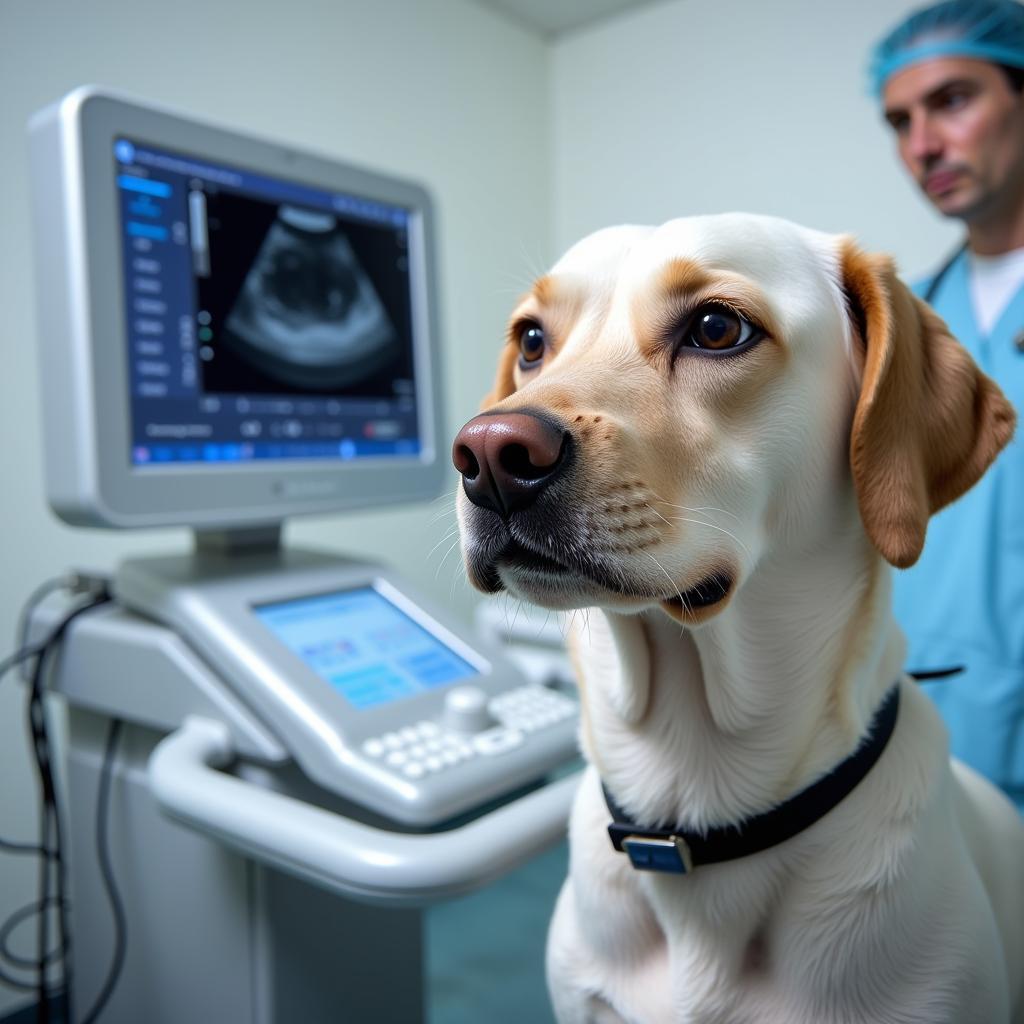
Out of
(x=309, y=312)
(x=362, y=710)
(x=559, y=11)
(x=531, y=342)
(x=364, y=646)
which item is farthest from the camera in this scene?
(x=559, y=11)

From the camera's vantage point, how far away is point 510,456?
0.48m

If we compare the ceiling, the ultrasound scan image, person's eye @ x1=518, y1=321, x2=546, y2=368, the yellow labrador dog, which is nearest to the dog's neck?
the yellow labrador dog

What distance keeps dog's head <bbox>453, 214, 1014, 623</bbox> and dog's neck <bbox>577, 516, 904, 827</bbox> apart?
0.13 ft

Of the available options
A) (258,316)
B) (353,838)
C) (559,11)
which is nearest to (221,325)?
(258,316)

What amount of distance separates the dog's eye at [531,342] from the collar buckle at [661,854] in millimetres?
387

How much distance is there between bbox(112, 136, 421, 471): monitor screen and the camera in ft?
2.87

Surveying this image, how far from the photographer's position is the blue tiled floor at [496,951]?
133cm

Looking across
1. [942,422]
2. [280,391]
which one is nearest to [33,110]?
[280,391]

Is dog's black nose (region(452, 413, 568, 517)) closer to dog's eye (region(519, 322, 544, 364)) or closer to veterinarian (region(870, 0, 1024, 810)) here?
dog's eye (region(519, 322, 544, 364))

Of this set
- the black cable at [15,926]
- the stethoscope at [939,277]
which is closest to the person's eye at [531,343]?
the stethoscope at [939,277]

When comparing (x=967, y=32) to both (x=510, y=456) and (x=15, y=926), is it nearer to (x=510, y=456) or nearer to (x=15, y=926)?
(x=510, y=456)

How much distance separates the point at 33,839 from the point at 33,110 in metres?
1.19

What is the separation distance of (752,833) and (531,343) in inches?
16.2

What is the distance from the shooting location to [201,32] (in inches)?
64.2
